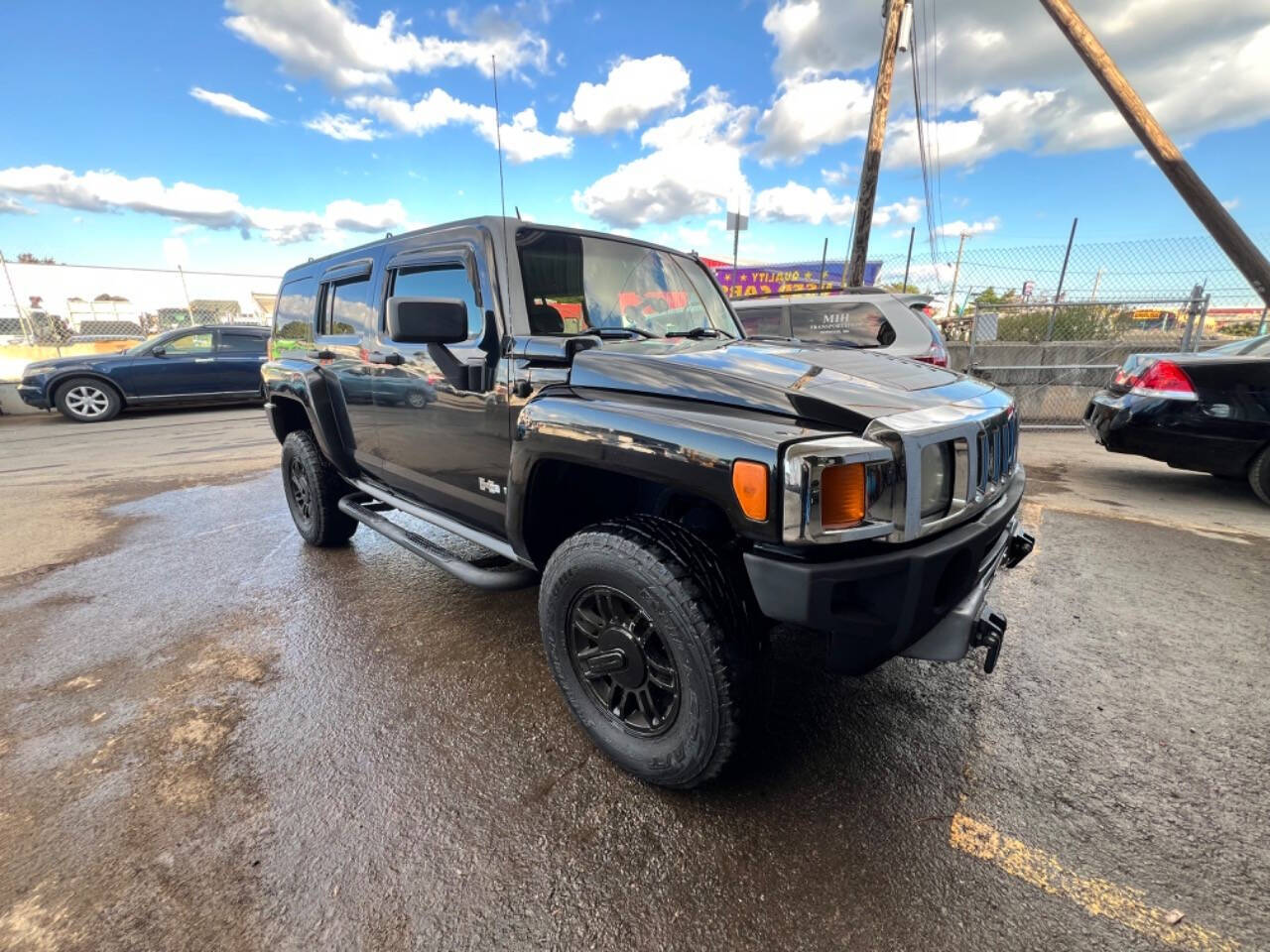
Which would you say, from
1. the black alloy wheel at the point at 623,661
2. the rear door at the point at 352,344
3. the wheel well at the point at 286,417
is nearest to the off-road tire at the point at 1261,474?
the black alloy wheel at the point at 623,661

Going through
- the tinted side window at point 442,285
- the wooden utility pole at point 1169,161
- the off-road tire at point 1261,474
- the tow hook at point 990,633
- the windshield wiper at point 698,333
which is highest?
the wooden utility pole at point 1169,161

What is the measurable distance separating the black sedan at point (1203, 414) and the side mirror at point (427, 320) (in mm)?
5541

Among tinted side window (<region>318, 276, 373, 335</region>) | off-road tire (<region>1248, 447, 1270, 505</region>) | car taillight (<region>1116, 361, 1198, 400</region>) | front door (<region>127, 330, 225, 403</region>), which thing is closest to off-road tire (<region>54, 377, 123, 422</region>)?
front door (<region>127, 330, 225, 403</region>)

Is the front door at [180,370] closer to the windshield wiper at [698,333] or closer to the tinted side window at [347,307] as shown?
the tinted side window at [347,307]

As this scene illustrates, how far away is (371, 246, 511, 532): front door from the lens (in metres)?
2.43

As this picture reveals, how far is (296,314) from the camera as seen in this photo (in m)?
4.13

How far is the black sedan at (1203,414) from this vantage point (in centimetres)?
456

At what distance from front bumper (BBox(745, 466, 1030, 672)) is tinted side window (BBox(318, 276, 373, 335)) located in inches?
109

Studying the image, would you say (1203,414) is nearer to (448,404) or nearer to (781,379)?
(781,379)

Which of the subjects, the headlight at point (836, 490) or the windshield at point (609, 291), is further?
the windshield at point (609, 291)

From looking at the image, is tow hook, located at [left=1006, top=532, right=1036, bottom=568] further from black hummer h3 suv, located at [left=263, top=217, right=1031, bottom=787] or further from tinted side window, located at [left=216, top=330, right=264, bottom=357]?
tinted side window, located at [left=216, top=330, right=264, bottom=357]

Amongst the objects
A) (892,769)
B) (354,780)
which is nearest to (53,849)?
(354,780)

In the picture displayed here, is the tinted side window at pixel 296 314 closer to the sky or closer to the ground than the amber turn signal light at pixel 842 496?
closer to the sky

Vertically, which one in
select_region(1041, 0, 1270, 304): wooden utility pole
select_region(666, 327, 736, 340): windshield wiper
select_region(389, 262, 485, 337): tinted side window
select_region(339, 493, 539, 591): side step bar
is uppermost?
select_region(1041, 0, 1270, 304): wooden utility pole
